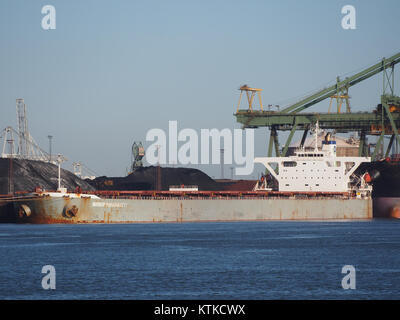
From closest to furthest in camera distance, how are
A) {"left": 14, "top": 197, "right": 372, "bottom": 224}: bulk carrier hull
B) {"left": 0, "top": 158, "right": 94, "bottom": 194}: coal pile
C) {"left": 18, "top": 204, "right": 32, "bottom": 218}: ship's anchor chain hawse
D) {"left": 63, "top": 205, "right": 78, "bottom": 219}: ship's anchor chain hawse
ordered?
{"left": 63, "top": 205, "right": 78, "bottom": 219}: ship's anchor chain hawse, {"left": 14, "top": 197, "right": 372, "bottom": 224}: bulk carrier hull, {"left": 18, "top": 204, "right": 32, "bottom": 218}: ship's anchor chain hawse, {"left": 0, "top": 158, "right": 94, "bottom": 194}: coal pile

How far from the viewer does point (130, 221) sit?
67.3m

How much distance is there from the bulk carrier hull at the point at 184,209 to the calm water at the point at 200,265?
30.4 feet

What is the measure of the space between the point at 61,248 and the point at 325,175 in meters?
40.5

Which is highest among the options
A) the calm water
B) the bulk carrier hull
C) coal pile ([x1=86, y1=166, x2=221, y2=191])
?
coal pile ([x1=86, y1=166, x2=221, y2=191])

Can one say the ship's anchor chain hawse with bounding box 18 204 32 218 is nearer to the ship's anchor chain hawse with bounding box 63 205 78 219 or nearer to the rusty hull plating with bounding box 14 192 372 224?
the rusty hull plating with bounding box 14 192 372 224

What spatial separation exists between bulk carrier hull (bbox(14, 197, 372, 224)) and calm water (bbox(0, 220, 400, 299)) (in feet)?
30.4

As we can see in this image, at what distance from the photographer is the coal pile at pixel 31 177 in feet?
291

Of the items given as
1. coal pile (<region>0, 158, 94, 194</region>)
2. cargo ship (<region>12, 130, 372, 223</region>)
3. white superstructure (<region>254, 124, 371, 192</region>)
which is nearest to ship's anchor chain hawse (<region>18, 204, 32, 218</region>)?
cargo ship (<region>12, 130, 372, 223</region>)

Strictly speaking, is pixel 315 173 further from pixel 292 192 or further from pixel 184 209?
pixel 184 209

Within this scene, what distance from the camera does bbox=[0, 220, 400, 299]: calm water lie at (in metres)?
26.2

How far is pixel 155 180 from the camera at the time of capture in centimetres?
10481

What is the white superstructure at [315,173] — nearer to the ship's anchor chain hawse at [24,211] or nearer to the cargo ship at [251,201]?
the cargo ship at [251,201]

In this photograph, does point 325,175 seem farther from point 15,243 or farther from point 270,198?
point 15,243
